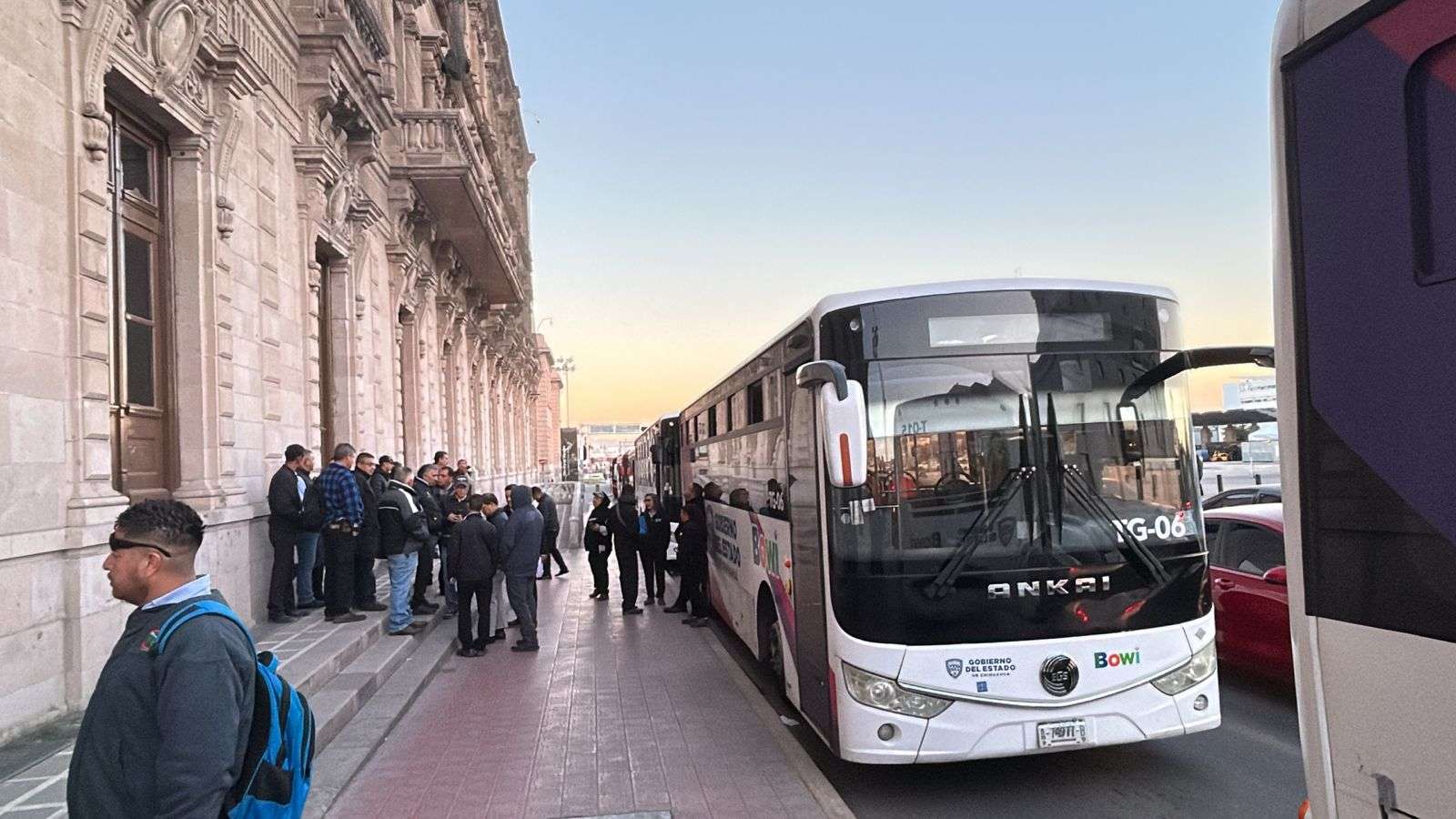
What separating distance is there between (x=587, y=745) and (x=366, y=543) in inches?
178

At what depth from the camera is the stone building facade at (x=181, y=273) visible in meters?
6.79

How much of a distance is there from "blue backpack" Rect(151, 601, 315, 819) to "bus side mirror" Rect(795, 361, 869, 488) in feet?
9.64

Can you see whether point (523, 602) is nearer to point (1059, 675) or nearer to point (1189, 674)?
point (1059, 675)

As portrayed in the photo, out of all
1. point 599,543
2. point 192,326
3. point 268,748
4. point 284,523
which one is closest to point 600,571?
point 599,543

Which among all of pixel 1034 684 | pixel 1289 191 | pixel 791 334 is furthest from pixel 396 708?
pixel 1289 191

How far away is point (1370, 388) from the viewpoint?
2.59m

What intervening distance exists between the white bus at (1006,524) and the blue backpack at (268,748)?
309cm

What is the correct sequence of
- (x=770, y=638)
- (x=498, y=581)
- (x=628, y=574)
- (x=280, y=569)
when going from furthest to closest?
(x=628, y=574) < (x=498, y=581) < (x=280, y=569) < (x=770, y=638)

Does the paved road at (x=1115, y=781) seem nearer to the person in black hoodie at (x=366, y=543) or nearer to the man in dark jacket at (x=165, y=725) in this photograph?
the man in dark jacket at (x=165, y=725)

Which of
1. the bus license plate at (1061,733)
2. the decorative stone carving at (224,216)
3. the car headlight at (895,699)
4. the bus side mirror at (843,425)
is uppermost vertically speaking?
the decorative stone carving at (224,216)

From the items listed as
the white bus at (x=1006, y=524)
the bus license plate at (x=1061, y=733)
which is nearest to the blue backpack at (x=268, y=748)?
the white bus at (x=1006, y=524)

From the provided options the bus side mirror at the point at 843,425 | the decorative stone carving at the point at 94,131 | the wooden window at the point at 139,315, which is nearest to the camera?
the bus side mirror at the point at 843,425

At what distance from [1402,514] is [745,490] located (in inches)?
277

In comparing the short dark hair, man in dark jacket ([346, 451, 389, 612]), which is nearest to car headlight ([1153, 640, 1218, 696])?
the short dark hair
